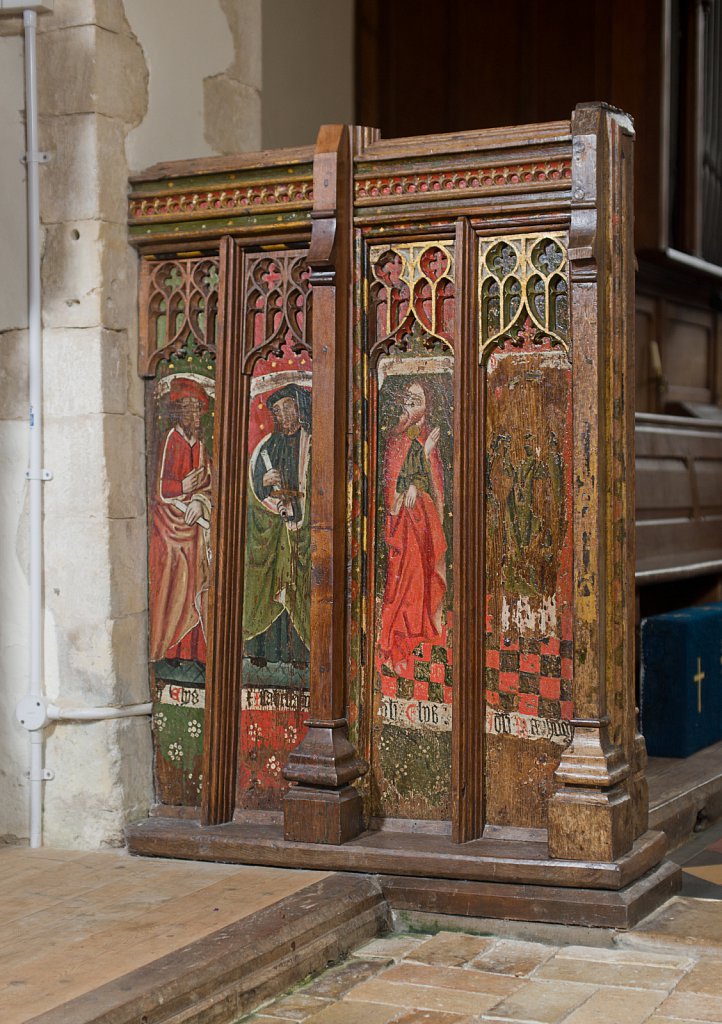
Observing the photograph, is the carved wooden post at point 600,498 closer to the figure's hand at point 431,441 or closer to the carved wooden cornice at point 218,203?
the figure's hand at point 431,441

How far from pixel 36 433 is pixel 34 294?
1.43 feet

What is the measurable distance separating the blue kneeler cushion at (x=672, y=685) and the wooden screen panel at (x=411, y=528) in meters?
1.75

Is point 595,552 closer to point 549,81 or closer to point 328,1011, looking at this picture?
point 328,1011

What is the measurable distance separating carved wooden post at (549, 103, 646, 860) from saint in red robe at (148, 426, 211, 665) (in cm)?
123

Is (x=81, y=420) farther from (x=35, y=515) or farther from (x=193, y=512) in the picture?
(x=193, y=512)

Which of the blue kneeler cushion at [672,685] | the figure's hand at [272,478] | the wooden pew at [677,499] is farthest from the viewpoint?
the wooden pew at [677,499]

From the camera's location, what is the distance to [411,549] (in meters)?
4.50

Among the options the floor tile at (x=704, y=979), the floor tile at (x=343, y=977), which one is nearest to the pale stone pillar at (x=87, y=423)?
the floor tile at (x=343, y=977)

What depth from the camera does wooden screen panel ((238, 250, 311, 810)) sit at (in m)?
4.62

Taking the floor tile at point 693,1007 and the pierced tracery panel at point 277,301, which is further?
the pierced tracery panel at point 277,301

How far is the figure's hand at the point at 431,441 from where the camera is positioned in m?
4.46

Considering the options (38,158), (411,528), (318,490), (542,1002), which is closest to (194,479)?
(318,490)

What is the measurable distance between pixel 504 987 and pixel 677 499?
324 centimetres

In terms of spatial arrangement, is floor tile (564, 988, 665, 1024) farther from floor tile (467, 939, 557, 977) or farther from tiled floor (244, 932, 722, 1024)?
floor tile (467, 939, 557, 977)
